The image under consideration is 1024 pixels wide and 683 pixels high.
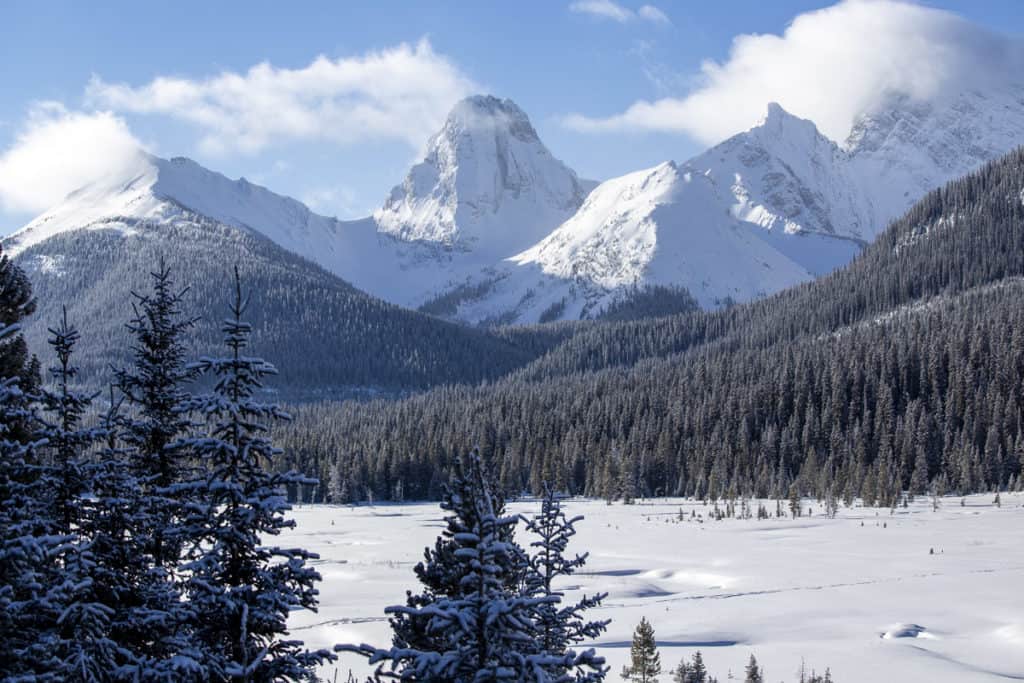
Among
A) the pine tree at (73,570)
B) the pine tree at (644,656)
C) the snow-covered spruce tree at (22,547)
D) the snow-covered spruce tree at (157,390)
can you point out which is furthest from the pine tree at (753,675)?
the snow-covered spruce tree at (22,547)

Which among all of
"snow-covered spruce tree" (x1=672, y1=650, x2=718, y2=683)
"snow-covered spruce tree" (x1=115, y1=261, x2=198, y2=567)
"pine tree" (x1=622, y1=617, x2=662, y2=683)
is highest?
"snow-covered spruce tree" (x1=115, y1=261, x2=198, y2=567)

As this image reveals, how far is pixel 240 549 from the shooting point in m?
13.2

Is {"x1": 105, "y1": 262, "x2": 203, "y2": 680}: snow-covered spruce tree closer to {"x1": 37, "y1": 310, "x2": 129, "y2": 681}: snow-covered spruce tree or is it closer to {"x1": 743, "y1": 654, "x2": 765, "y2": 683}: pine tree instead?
{"x1": 37, "y1": 310, "x2": 129, "y2": 681}: snow-covered spruce tree

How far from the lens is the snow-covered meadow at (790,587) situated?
3975 centimetres

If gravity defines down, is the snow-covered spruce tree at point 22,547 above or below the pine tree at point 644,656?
above

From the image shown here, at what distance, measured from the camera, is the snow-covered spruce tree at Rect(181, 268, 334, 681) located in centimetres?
1288

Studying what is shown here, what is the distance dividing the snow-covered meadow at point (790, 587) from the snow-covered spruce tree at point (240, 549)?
25.9 m

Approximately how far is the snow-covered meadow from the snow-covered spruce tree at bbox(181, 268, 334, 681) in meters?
25.9

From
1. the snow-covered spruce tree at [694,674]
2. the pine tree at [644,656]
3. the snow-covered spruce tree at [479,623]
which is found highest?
the snow-covered spruce tree at [479,623]

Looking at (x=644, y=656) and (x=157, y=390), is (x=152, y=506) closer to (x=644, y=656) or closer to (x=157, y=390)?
(x=157, y=390)

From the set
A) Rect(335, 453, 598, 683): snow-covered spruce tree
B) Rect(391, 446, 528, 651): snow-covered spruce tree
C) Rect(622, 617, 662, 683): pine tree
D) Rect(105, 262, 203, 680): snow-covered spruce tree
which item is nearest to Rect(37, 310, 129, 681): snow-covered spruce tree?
Rect(105, 262, 203, 680): snow-covered spruce tree

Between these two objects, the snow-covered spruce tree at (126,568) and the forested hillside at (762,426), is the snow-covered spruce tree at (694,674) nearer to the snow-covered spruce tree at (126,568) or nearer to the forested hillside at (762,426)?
the snow-covered spruce tree at (126,568)

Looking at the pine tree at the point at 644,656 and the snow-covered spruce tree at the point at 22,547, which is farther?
the pine tree at the point at 644,656

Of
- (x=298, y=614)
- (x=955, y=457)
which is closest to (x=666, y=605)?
(x=298, y=614)
